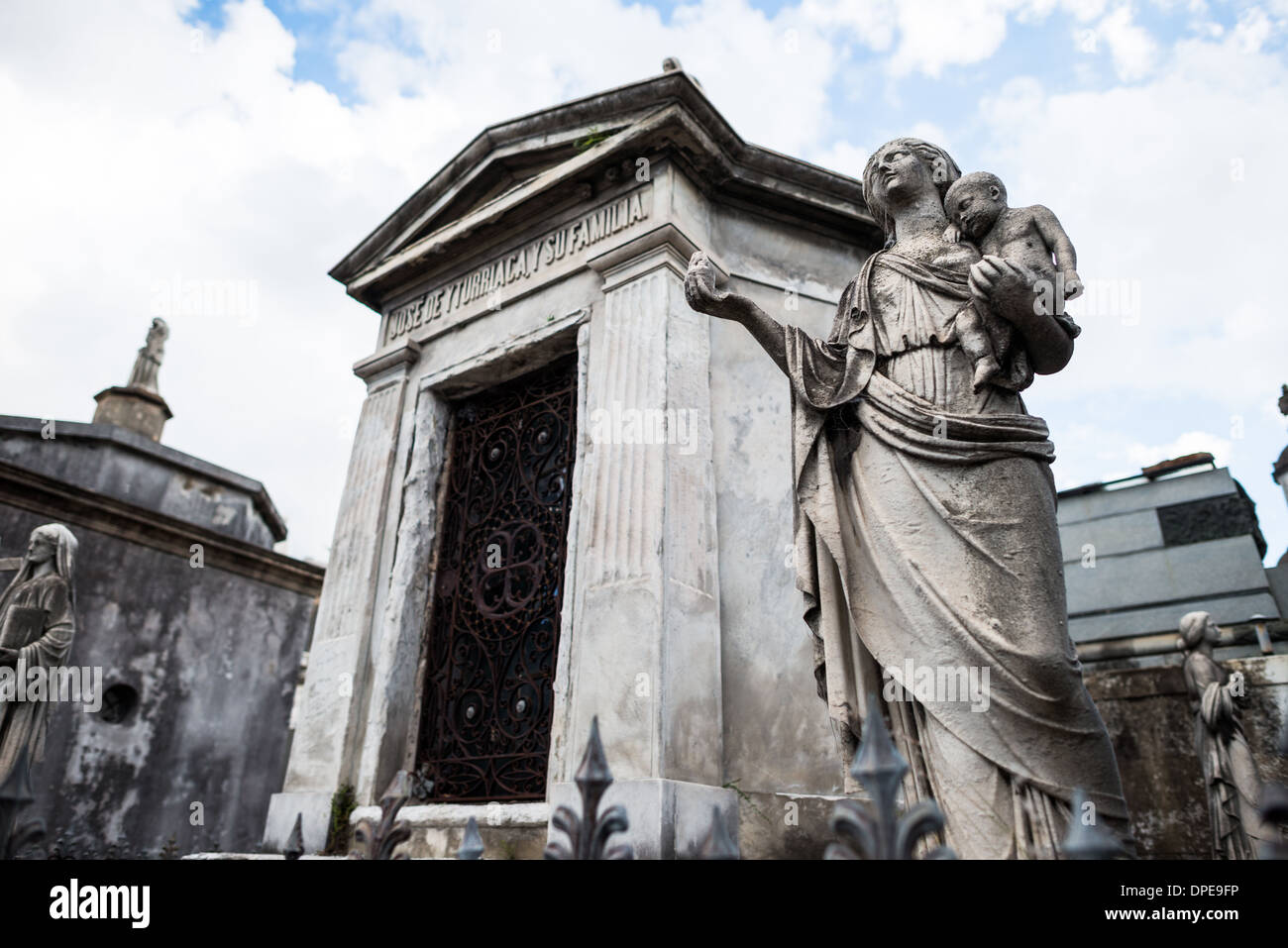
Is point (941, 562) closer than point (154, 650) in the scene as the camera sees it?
Yes

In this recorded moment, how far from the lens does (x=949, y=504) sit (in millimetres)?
2512

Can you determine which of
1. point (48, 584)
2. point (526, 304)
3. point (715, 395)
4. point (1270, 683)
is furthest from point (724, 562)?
point (1270, 683)

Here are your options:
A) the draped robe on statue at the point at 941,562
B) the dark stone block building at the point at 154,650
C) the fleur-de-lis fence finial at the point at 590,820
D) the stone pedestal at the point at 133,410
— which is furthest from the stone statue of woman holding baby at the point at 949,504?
the stone pedestal at the point at 133,410

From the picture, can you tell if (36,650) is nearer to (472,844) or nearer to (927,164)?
(472,844)

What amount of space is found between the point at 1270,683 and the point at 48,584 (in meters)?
10.7

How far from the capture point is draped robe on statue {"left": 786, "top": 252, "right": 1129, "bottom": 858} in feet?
7.28

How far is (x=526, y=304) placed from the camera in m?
6.06

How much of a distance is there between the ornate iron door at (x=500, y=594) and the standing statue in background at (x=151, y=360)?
1082 centimetres

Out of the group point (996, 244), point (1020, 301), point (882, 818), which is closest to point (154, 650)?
point (996, 244)

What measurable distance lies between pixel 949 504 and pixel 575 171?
4327mm
